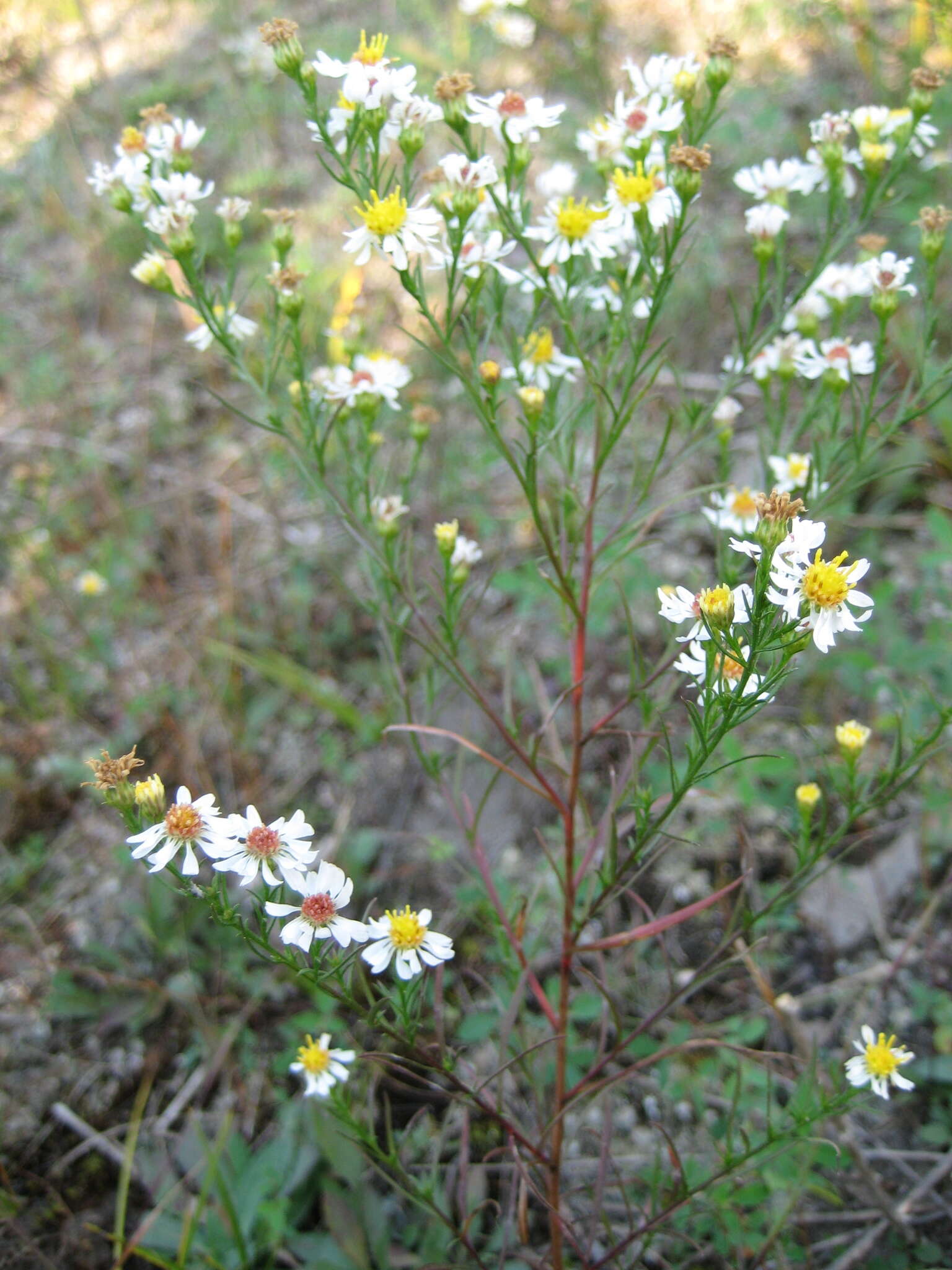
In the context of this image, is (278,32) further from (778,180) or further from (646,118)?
(778,180)

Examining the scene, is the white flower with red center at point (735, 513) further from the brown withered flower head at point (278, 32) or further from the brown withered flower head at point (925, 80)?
the brown withered flower head at point (278, 32)

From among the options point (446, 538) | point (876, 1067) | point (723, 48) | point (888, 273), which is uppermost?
point (723, 48)

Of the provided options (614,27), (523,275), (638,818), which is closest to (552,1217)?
(638,818)

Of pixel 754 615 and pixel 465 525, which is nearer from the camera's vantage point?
pixel 754 615

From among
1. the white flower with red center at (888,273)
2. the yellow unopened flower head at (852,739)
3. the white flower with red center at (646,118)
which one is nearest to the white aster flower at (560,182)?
the white flower with red center at (646,118)

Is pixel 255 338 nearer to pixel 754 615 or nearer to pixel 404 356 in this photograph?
pixel 404 356

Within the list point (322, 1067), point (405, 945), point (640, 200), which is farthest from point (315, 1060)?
point (640, 200)

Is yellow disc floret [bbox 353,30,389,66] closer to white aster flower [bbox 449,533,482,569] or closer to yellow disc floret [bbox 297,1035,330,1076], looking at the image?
white aster flower [bbox 449,533,482,569]
